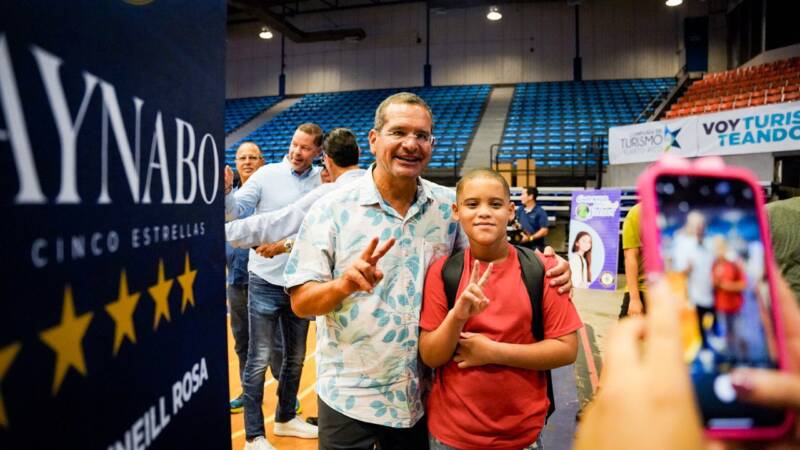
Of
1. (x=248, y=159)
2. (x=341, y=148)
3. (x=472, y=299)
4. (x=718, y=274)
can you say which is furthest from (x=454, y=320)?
(x=248, y=159)

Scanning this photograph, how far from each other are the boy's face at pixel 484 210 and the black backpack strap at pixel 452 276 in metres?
0.09

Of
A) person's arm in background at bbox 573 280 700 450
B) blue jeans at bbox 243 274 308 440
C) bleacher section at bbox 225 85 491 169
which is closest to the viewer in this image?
person's arm in background at bbox 573 280 700 450

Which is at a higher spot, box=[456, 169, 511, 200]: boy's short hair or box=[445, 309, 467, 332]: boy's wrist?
box=[456, 169, 511, 200]: boy's short hair

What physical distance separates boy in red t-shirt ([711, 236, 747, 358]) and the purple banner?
6375mm

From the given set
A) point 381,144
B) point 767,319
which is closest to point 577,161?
point 381,144

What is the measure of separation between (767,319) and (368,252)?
0.89 meters

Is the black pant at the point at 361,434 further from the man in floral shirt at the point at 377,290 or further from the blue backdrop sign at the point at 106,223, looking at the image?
the blue backdrop sign at the point at 106,223

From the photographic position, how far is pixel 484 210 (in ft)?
5.00

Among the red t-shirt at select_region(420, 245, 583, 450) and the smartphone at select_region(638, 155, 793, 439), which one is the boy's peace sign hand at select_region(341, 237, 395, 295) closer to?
the red t-shirt at select_region(420, 245, 583, 450)

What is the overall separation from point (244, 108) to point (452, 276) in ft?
65.0

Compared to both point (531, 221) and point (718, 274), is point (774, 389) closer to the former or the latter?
point (718, 274)

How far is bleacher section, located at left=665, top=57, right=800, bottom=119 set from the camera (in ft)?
29.0

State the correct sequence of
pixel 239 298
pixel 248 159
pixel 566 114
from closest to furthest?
1. pixel 239 298
2. pixel 248 159
3. pixel 566 114

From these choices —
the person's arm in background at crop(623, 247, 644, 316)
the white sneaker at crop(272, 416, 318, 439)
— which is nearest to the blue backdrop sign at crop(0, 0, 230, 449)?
the white sneaker at crop(272, 416, 318, 439)
